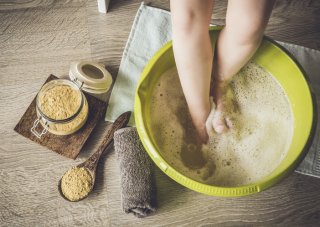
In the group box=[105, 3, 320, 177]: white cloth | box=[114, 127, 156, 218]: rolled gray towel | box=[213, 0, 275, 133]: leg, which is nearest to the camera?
box=[213, 0, 275, 133]: leg

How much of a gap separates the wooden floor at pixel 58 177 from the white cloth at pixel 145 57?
3 centimetres

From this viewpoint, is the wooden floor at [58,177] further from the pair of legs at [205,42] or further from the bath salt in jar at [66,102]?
the pair of legs at [205,42]

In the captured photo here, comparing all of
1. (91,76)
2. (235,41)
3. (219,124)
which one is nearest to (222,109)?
(219,124)

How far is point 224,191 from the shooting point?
61 cm

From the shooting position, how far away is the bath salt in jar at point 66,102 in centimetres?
76

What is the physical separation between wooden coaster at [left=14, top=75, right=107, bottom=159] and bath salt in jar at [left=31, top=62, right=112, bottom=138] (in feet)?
0.04

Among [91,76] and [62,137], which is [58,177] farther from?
[91,76]

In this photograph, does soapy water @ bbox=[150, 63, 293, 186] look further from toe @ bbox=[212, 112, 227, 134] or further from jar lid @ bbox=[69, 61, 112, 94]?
jar lid @ bbox=[69, 61, 112, 94]

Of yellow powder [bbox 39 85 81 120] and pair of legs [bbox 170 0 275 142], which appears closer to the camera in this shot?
pair of legs [bbox 170 0 275 142]

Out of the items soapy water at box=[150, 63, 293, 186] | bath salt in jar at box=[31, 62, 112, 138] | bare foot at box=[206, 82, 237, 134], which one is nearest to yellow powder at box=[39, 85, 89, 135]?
bath salt in jar at box=[31, 62, 112, 138]

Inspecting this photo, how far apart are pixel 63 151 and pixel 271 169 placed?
1.43 ft

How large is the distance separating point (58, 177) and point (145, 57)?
35 cm

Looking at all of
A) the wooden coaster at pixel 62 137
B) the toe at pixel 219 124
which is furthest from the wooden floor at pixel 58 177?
the toe at pixel 219 124

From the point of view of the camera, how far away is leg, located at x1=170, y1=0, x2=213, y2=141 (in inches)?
23.4
